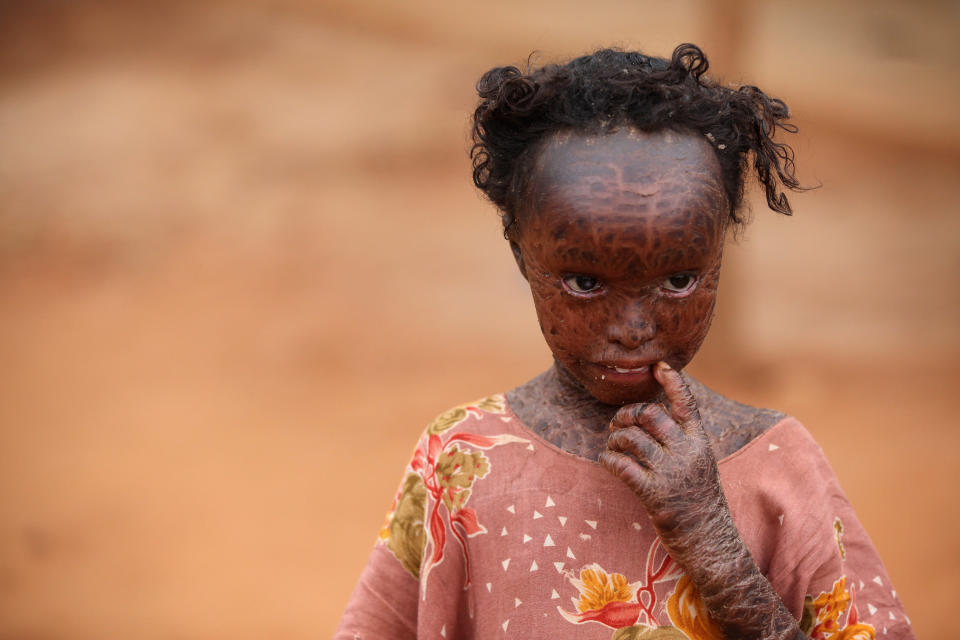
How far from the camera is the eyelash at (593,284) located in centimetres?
122

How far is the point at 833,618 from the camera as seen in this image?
4.26 feet

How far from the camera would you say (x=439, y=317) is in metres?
3.11

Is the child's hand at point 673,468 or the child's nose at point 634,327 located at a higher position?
the child's nose at point 634,327

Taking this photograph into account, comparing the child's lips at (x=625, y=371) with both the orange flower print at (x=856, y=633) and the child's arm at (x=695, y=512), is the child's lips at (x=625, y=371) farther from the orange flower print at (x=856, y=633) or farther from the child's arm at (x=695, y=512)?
the orange flower print at (x=856, y=633)

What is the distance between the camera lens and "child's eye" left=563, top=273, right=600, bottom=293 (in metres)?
1.23

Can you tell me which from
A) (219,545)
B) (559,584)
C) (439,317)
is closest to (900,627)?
(559,584)

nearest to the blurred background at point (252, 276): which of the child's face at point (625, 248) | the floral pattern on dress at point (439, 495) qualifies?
the floral pattern on dress at point (439, 495)

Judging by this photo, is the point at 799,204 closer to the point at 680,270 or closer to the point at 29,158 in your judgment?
the point at 680,270

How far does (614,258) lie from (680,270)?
0.09 metres

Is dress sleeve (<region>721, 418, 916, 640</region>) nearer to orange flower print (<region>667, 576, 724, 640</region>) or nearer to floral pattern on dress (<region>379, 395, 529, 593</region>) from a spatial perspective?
orange flower print (<region>667, 576, 724, 640</region>)

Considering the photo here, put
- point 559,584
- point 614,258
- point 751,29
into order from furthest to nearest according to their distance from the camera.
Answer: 1. point 751,29
2. point 559,584
3. point 614,258

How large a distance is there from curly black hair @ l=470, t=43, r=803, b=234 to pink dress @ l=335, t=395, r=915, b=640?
1.12 ft

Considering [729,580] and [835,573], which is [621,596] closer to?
[729,580]

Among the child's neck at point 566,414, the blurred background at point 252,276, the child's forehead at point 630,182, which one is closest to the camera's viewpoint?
the child's forehead at point 630,182
